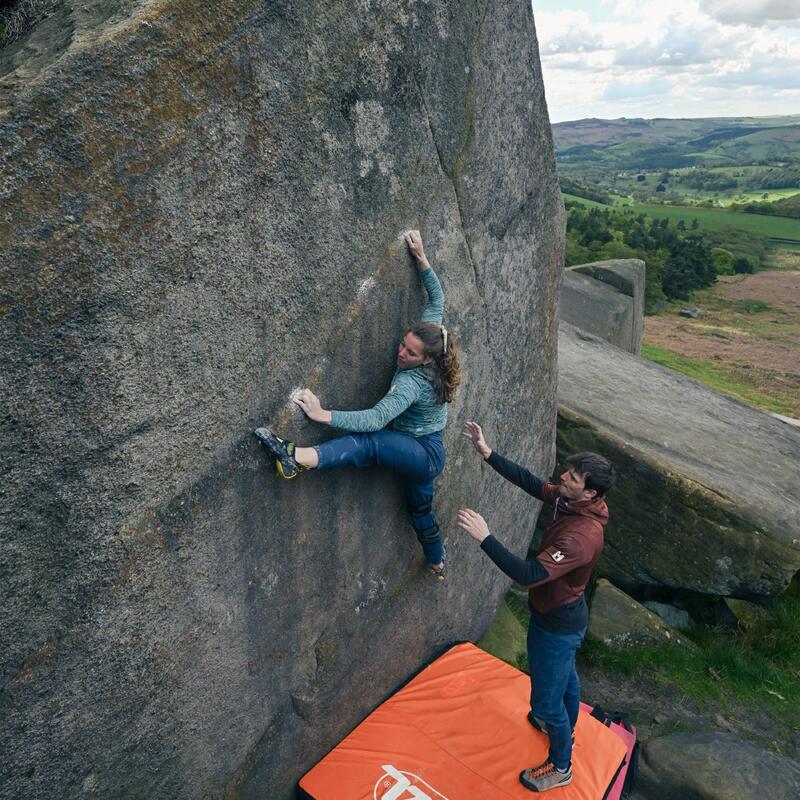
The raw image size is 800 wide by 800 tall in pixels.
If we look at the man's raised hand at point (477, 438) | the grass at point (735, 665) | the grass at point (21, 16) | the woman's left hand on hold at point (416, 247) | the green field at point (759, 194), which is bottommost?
the green field at point (759, 194)

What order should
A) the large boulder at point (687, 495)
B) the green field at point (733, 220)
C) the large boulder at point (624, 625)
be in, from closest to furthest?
the large boulder at point (687, 495), the large boulder at point (624, 625), the green field at point (733, 220)

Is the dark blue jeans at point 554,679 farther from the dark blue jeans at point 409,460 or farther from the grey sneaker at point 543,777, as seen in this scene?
the dark blue jeans at point 409,460

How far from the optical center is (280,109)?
9.39 ft

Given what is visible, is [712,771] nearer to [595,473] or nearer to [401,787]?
[401,787]

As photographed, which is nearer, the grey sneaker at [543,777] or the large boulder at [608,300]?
the grey sneaker at [543,777]

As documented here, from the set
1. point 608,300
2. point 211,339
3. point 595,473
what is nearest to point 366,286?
point 211,339

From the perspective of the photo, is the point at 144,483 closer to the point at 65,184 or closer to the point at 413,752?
the point at 65,184

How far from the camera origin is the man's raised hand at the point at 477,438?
4.32m

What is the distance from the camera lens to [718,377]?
19.1 m

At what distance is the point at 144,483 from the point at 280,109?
5.41 feet

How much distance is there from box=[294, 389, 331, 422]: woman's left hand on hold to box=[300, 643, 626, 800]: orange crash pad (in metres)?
2.28

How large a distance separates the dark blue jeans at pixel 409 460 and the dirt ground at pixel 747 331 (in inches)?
596

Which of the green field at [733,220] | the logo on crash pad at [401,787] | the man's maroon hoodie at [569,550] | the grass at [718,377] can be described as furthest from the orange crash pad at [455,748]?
the green field at [733,220]

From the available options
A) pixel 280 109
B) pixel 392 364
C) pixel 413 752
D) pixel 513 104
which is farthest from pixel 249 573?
pixel 513 104
